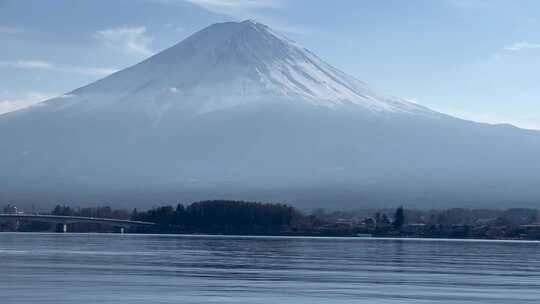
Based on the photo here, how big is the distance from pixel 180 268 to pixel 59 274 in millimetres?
5090

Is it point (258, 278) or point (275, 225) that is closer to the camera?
point (258, 278)

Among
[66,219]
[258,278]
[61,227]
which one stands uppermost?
[66,219]

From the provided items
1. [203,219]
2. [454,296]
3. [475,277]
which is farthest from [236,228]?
[454,296]

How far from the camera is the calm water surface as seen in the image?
31328 millimetres

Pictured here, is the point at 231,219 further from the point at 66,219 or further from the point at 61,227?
the point at 61,227

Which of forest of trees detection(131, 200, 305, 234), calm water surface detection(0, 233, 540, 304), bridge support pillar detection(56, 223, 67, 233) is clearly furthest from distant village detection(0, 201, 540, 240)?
calm water surface detection(0, 233, 540, 304)

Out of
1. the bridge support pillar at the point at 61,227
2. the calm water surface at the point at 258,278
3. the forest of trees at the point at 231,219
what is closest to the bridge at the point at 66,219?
the bridge support pillar at the point at 61,227

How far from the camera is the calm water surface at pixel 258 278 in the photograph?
31328 mm

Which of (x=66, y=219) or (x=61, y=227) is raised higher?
(x=66, y=219)

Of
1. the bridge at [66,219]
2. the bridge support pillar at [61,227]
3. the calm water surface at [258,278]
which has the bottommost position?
the calm water surface at [258,278]

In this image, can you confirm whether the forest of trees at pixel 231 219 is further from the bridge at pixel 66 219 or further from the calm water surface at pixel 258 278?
the calm water surface at pixel 258 278

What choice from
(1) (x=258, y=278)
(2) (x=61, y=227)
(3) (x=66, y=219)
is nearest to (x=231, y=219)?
(3) (x=66, y=219)

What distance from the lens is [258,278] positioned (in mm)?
37375

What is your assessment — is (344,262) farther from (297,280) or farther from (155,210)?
(155,210)
